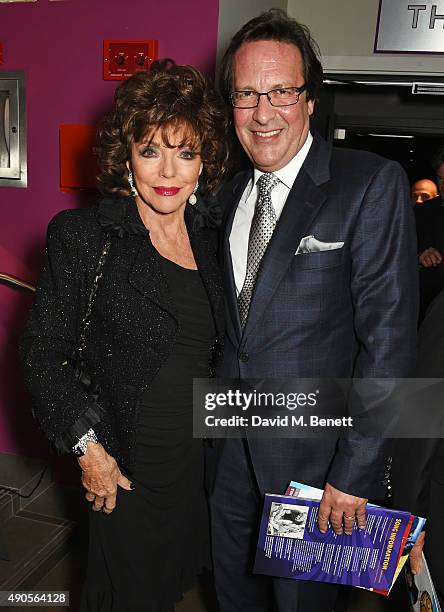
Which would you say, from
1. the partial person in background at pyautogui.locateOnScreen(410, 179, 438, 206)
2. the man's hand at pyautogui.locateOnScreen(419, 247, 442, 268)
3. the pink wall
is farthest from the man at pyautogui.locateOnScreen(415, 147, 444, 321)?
the pink wall

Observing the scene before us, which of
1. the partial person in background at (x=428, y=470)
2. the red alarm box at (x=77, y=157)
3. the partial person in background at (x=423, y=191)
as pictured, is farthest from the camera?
the partial person in background at (x=423, y=191)

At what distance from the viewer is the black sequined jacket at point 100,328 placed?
5.01ft

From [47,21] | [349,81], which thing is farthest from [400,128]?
[47,21]

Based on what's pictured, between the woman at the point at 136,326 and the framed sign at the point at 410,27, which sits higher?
the framed sign at the point at 410,27

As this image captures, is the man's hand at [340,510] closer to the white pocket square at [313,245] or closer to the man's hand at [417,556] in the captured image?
the man's hand at [417,556]

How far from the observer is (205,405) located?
5.67 ft

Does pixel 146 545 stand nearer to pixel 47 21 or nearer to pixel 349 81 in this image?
pixel 47 21

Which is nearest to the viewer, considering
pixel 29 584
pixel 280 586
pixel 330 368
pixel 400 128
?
pixel 330 368

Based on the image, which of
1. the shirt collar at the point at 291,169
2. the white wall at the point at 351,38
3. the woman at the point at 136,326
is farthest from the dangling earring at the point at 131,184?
the white wall at the point at 351,38

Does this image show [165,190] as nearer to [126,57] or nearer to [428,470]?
[428,470]

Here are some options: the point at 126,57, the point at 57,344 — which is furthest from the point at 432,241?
→ the point at 57,344

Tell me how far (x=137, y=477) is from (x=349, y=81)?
2.80 metres

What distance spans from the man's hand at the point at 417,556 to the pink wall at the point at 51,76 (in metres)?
1.96

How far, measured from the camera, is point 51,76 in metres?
2.77
